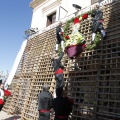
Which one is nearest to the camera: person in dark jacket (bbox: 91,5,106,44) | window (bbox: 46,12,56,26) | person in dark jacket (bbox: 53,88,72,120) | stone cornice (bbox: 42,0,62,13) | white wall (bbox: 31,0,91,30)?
person in dark jacket (bbox: 53,88,72,120)

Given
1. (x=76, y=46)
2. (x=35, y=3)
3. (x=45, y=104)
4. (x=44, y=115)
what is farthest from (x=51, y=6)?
(x=44, y=115)

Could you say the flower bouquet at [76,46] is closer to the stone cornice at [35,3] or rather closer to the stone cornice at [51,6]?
the stone cornice at [51,6]

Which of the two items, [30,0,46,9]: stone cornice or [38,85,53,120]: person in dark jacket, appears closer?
[38,85,53,120]: person in dark jacket

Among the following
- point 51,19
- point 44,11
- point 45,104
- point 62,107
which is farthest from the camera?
point 44,11

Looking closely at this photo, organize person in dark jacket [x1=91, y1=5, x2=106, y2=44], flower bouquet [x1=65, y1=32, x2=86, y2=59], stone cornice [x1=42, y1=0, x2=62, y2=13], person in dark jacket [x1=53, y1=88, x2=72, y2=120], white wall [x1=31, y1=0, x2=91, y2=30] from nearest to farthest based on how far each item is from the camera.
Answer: person in dark jacket [x1=53, y1=88, x2=72, y2=120], flower bouquet [x1=65, y1=32, x2=86, y2=59], person in dark jacket [x1=91, y1=5, x2=106, y2=44], white wall [x1=31, y1=0, x2=91, y2=30], stone cornice [x1=42, y1=0, x2=62, y2=13]

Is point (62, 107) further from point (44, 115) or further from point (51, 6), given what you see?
point (51, 6)

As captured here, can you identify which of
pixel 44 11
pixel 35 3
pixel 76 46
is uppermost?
pixel 35 3

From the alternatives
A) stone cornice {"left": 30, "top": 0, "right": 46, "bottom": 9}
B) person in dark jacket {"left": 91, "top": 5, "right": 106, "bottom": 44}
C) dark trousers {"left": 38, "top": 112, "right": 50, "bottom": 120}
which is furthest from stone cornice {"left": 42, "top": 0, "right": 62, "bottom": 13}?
dark trousers {"left": 38, "top": 112, "right": 50, "bottom": 120}

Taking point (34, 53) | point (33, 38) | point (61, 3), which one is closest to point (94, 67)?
point (34, 53)

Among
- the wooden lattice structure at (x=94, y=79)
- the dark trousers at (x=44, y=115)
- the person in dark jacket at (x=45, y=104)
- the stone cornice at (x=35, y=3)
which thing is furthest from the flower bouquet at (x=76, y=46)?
the stone cornice at (x=35, y=3)

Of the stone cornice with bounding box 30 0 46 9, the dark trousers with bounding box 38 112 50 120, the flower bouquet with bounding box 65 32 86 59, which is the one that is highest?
the stone cornice with bounding box 30 0 46 9

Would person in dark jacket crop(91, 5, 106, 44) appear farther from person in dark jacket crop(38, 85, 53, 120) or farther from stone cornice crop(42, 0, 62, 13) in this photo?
stone cornice crop(42, 0, 62, 13)

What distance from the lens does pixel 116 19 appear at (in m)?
6.46

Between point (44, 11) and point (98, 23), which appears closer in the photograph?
point (98, 23)
